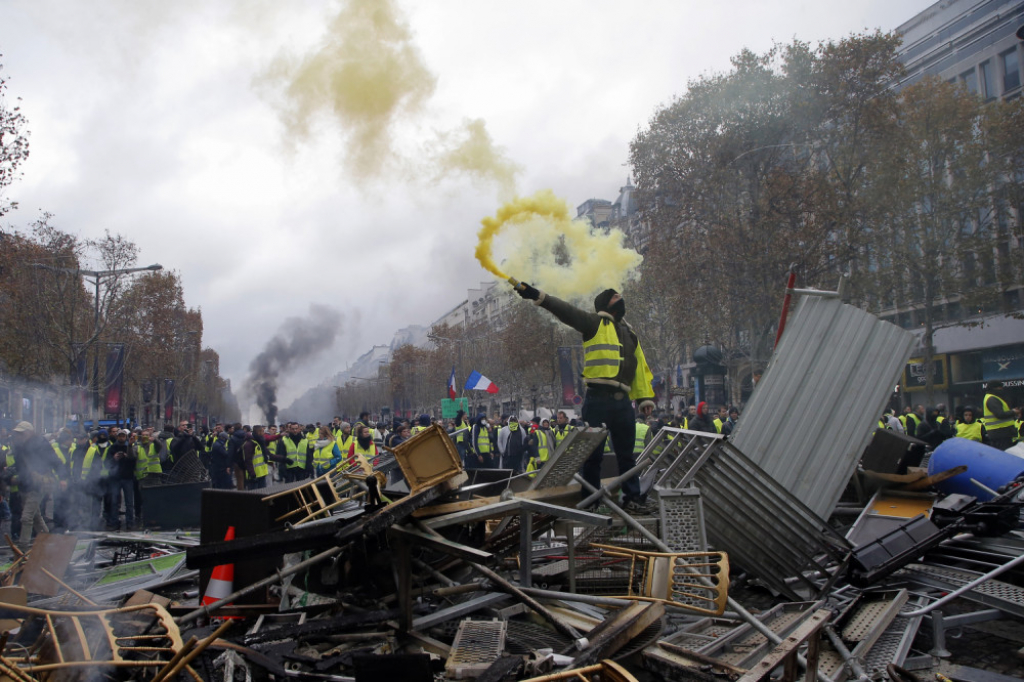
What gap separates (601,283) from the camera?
7.96 m

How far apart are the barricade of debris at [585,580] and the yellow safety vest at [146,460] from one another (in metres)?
7.09

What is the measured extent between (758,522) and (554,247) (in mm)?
4288

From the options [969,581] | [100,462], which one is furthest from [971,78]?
[100,462]

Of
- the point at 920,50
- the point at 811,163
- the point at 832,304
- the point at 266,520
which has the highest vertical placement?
the point at 920,50

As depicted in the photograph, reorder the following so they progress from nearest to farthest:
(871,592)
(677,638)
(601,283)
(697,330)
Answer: (677,638) < (871,592) < (601,283) < (697,330)

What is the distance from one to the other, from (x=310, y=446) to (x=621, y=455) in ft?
33.7

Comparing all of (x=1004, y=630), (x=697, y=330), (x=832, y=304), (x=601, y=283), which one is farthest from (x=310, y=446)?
(x=697, y=330)

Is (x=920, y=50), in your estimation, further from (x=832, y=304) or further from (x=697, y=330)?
(x=832, y=304)

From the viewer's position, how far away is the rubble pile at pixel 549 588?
13.2 ft

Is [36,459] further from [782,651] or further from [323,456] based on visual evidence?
[782,651]

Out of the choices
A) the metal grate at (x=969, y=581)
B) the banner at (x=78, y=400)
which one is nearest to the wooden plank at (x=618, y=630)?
the metal grate at (x=969, y=581)

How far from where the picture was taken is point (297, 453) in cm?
1555

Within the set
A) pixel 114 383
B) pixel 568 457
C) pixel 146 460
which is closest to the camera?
pixel 568 457

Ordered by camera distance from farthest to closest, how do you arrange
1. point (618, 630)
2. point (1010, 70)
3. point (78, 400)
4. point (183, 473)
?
point (1010, 70) < point (78, 400) < point (183, 473) < point (618, 630)
